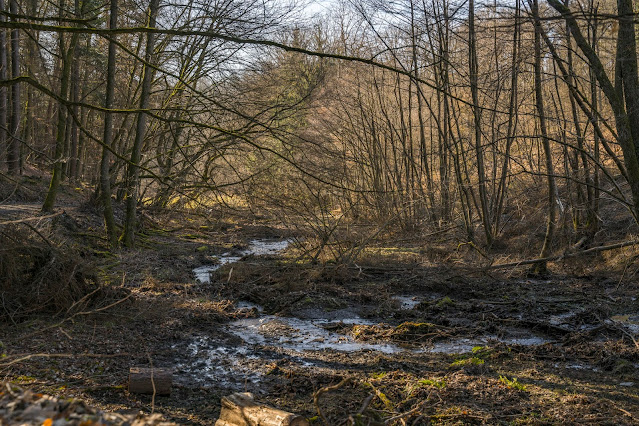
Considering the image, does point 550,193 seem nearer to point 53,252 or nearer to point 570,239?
point 570,239

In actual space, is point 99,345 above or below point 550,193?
below

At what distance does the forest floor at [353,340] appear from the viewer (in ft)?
15.4

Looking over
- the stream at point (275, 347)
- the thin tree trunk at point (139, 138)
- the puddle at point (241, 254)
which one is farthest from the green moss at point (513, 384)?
the thin tree trunk at point (139, 138)

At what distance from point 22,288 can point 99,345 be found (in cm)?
129

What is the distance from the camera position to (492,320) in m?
7.98

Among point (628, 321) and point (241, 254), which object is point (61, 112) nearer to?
point (241, 254)

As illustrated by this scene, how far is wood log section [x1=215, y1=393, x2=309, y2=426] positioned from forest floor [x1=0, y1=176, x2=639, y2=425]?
19 cm

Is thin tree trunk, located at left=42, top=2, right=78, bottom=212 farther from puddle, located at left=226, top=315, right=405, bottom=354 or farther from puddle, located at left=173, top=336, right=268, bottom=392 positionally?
puddle, located at left=173, top=336, right=268, bottom=392

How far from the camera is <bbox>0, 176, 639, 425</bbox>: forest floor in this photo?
4.69m

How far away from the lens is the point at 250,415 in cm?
363

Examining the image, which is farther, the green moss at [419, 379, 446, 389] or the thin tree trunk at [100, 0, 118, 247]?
the thin tree trunk at [100, 0, 118, 247]

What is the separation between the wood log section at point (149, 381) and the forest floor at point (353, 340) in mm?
70

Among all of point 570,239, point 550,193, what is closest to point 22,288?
point 550,193

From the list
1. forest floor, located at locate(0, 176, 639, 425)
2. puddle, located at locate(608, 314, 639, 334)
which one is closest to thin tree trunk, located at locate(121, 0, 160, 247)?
forest floor, located at locate(0, 176, 639, 425)
